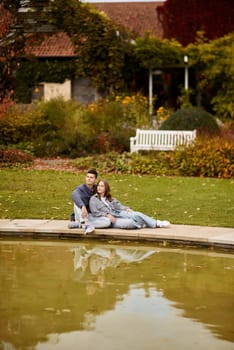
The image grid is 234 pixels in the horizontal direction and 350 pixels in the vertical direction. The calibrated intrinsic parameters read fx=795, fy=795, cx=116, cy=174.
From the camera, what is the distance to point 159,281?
8.73 meters

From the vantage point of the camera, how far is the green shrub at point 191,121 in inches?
847

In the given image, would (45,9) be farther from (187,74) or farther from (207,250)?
(207,250)

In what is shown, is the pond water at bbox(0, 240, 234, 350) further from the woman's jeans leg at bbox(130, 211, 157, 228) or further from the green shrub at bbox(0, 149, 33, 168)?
the green shrub at bbox(0, 149, 33, 168)

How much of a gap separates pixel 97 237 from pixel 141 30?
85.2ft

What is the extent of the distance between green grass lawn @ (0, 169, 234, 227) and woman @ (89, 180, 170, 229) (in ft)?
2.77

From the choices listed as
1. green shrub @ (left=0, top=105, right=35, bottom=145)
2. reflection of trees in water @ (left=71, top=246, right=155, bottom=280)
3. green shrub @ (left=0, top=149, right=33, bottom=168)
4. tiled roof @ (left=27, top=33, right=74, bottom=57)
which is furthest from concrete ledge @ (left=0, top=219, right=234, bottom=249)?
tiled roof @ (left=27, top=33, right=74, bottom=57)

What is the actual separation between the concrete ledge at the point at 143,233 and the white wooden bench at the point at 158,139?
29.5 feet

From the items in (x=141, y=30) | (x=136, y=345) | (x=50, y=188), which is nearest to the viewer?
(x=136, y=345)

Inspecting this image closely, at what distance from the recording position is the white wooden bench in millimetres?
20438

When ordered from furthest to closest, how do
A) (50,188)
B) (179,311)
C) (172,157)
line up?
(172,157) < (50,188) < (179,311)

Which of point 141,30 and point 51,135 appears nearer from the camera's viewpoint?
point 51,135

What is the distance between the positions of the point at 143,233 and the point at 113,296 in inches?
117

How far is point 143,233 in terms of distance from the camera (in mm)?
10953

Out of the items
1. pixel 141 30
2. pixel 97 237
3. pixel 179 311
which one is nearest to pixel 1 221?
pixel 97 237
